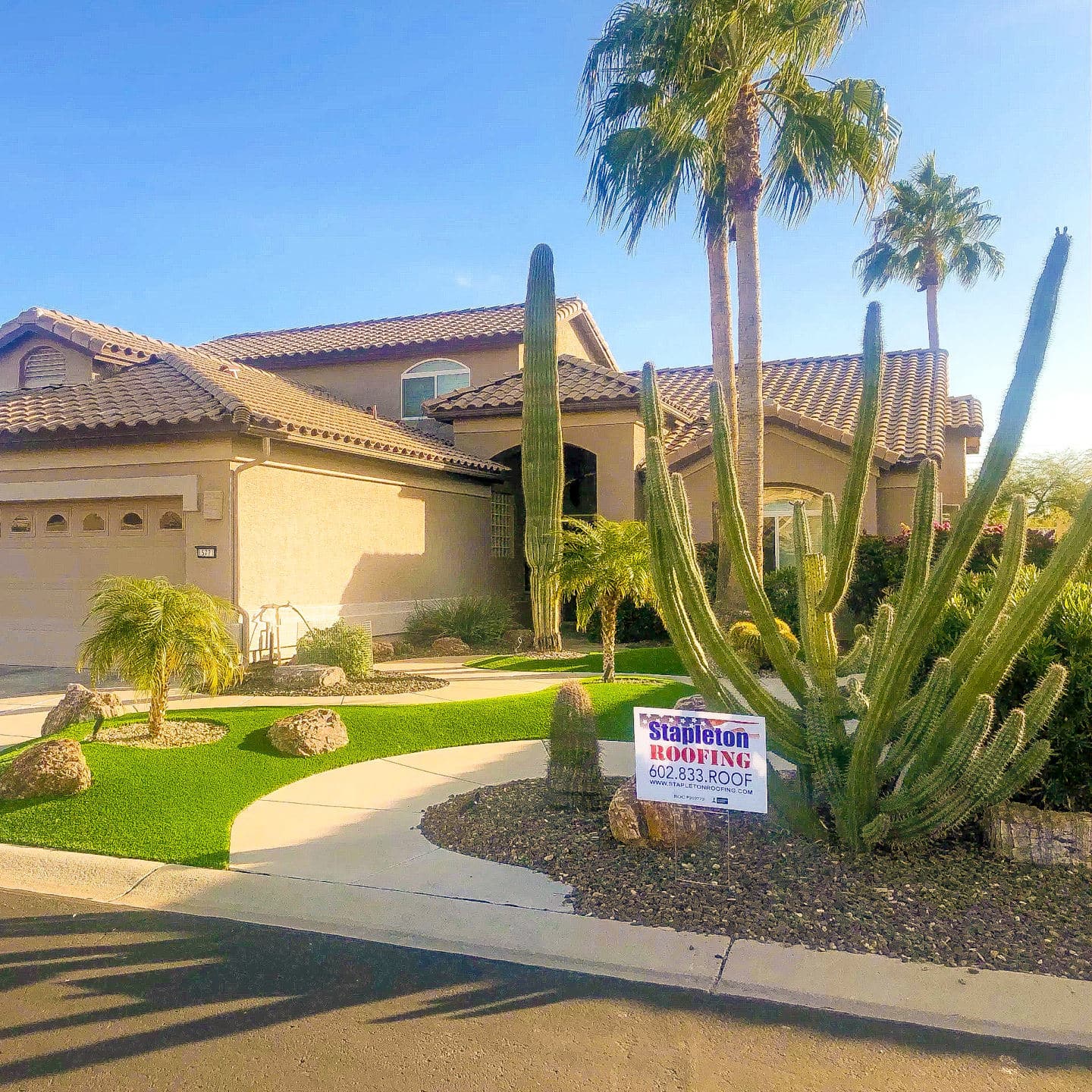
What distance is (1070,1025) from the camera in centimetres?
380

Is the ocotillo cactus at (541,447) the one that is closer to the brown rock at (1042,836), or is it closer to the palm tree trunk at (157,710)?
the palm tree trunk at (157,710)

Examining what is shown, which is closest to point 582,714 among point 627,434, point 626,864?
point 626,864

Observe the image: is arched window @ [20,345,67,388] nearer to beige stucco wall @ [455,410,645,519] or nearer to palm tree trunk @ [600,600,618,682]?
beige stucco wall @ [455,410,645,519]

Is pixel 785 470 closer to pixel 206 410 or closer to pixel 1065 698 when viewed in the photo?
pixel 206 410

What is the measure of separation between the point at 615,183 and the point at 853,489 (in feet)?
36.0

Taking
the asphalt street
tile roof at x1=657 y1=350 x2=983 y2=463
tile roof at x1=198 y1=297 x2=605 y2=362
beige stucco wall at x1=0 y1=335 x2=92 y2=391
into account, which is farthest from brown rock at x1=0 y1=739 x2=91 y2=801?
tile roof at x1=198 y1=297 x2=605 y2=362

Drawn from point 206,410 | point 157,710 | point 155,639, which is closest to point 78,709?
point 157,710

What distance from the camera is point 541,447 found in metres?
15.6

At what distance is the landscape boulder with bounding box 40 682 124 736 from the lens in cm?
905

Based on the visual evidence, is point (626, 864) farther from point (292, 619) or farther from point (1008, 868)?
point (292, 619)

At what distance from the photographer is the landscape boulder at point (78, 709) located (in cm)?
905

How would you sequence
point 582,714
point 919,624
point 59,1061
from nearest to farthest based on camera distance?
point 59,1061, point 919,624, point 582,714

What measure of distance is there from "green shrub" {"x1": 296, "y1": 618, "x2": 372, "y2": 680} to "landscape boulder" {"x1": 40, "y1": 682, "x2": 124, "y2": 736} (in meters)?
3.42

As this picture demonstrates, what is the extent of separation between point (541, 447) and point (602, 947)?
38.2 ft
